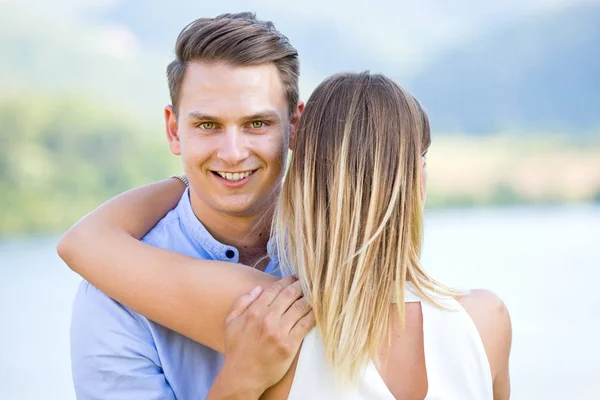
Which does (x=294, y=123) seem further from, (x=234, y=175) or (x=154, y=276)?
(x=154, y=276)

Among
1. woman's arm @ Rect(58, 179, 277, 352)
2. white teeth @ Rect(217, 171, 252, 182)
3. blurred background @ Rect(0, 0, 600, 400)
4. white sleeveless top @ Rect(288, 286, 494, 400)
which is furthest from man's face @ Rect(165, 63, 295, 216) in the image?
blurred background @ Rect(0, 0, 600, 400)


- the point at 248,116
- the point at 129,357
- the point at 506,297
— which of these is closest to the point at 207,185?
the point at 248,116

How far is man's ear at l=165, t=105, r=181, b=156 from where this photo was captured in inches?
88.3

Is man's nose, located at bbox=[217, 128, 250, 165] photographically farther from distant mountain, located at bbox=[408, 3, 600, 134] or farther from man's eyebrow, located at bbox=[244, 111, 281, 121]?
distant mountain, located at bbox=[408, 3, 600, 134]

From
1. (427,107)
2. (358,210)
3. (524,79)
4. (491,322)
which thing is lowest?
(524,79)

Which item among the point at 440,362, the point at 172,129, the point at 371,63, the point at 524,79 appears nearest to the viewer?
the point at 440,362

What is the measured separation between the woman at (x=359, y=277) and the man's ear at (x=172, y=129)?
38cm

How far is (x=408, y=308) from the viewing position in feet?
5.84

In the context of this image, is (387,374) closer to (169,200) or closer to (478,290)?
(478,290)

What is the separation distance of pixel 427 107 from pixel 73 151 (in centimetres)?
639

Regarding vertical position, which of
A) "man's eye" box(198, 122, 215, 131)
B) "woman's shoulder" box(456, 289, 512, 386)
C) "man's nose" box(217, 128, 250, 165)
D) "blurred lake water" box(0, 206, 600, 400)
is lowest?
"blurred lake water" box(0, 206, 600, 400)

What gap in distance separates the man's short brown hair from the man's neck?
0.28 meters

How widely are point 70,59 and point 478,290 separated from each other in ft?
41.3

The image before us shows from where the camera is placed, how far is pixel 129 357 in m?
2.02
